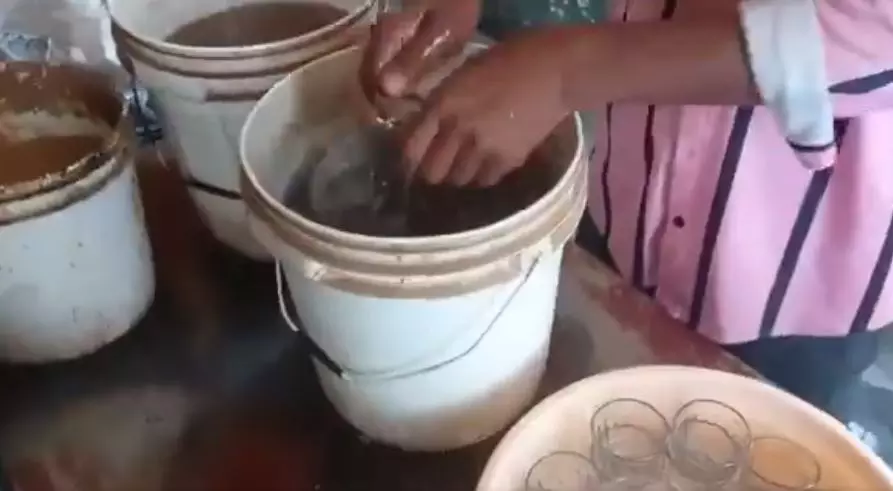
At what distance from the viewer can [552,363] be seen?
0.79 meters

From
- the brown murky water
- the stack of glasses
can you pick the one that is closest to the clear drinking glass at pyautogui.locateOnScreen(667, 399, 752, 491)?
the stack of glasses

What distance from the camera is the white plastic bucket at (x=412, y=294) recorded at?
62cm

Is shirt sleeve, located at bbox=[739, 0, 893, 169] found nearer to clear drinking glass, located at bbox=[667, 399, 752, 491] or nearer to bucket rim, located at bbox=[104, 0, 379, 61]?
clear drinking glass, located at bbox=[667, 399, 752, 491]

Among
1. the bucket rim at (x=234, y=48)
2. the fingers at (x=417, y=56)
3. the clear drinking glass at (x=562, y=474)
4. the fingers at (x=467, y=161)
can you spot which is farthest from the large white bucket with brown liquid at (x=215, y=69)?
the clear drinking glass at (x=562, y=474)

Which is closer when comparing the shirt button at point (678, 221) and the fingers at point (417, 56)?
the fingers at point (417, 56)

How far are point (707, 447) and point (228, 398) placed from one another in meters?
0.34

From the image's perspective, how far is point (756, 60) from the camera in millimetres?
600

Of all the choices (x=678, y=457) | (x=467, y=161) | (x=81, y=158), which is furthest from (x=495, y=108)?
(x=81, y=158)

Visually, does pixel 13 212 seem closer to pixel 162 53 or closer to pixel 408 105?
pixel 162 53

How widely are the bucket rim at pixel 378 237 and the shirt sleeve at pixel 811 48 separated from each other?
0.12 meters

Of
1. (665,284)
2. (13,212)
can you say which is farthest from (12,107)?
(665,284)

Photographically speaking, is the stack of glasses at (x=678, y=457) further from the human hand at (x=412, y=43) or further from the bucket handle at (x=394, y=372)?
the human hand at (x=412, y=43)

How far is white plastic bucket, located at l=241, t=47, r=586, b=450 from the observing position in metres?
0.62

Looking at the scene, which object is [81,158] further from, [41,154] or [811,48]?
[811,48]
